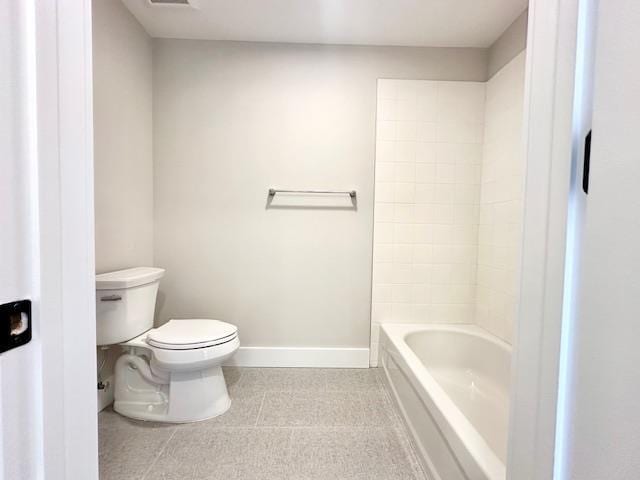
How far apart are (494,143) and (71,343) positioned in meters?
2.40

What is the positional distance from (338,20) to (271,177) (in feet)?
3.55

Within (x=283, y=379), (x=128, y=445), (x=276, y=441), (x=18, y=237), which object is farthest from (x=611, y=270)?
(x=283, y=379)

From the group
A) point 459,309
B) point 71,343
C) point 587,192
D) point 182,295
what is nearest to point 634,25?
point 587,192

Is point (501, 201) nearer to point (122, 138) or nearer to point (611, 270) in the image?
point (611, 270)

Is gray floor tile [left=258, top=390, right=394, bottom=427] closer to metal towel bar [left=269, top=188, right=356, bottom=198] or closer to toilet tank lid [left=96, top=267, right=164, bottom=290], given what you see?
toilet tank lid [left=96, top=267, right=164, bottom=290]

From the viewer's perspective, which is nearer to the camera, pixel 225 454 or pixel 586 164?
pixel 586 164

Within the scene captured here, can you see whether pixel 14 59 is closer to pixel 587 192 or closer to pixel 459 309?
pixel 587 192

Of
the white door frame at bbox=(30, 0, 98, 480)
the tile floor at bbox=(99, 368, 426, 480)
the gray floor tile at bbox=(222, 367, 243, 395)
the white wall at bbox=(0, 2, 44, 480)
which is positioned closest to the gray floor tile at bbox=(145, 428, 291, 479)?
the tile floor at bbox=(99, 368, 426, 480)

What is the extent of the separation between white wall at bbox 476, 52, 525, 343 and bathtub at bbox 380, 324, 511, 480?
0.62ft

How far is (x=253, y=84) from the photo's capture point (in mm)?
2201

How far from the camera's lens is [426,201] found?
2273 millimetres

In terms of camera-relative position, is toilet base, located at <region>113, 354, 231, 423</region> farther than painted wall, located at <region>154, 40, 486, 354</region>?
No

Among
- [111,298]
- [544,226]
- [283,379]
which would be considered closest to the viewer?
[544,226]

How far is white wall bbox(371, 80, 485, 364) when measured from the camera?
2236 millimetres
